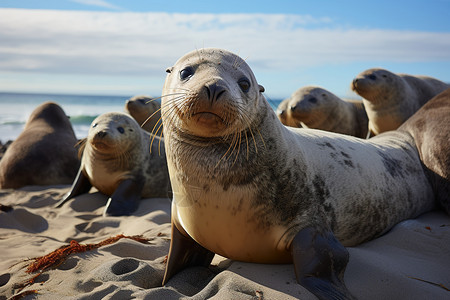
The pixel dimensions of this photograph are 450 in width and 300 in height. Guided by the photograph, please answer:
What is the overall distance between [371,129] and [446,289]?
5212mm

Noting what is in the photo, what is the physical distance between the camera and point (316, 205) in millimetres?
2850

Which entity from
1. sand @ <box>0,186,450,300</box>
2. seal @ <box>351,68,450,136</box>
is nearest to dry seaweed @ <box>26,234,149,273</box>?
sand @ <box>0,186,450,300</box>

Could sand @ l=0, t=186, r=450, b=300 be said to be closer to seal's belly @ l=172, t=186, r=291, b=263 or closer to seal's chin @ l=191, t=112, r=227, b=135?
seal's belly @ l=172, t=186, r=291, b=263

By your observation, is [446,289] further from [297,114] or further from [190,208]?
[297,114]

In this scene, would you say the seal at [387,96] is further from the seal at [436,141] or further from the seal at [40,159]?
the seal at [40,159]

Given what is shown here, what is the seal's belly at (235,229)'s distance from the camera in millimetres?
2654

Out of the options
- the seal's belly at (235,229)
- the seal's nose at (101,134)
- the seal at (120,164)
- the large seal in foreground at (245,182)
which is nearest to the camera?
the large seal in foreground at (245,182)

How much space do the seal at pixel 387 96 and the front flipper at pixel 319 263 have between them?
5.04 m

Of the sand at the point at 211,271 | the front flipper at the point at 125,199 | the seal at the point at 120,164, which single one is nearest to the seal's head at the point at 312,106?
the seal at the point at 120,164

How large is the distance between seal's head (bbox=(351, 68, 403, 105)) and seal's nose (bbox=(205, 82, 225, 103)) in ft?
18.3

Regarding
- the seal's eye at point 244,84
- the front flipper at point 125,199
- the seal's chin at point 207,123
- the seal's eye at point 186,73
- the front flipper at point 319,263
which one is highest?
the seal's eye at point 186,73

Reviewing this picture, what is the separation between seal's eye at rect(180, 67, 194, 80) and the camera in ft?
9.04

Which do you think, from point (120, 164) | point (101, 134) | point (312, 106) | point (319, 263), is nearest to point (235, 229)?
point (319, 263)

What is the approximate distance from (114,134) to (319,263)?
4055 millimetres
